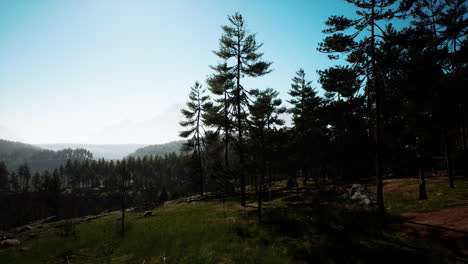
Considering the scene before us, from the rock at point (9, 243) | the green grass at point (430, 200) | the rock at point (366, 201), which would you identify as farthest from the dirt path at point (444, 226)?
the rock at point (9, 243)

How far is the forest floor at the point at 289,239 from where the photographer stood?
26.3 ft

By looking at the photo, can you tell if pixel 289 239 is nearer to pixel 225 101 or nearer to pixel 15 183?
pixel 225 101

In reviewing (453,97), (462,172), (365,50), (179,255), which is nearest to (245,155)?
(179,255)

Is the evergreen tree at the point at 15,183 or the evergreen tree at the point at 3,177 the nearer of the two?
the evergreen tree at the point at 3,177

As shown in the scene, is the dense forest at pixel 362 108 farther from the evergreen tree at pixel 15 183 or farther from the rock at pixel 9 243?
the evergreen tree at pixel 15 183

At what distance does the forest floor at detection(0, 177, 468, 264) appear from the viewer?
8.03 m

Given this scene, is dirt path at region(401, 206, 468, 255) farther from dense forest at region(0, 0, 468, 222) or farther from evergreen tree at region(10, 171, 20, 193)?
evergreen tree at region(10, 171, 20, 193)

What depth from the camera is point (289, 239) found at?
10195 mm

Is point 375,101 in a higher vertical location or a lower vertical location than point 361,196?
higher

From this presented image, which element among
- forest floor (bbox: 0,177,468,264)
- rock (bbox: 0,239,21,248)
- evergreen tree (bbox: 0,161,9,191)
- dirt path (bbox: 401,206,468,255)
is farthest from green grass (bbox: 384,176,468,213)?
evergreen tree (bbox: 0,161,9,191)

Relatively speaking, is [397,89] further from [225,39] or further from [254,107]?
[225,39]

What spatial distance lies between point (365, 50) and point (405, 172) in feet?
87.9

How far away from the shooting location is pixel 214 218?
49.5 feet

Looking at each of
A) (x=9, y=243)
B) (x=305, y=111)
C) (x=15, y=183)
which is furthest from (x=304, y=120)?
(x=15, y=183)
